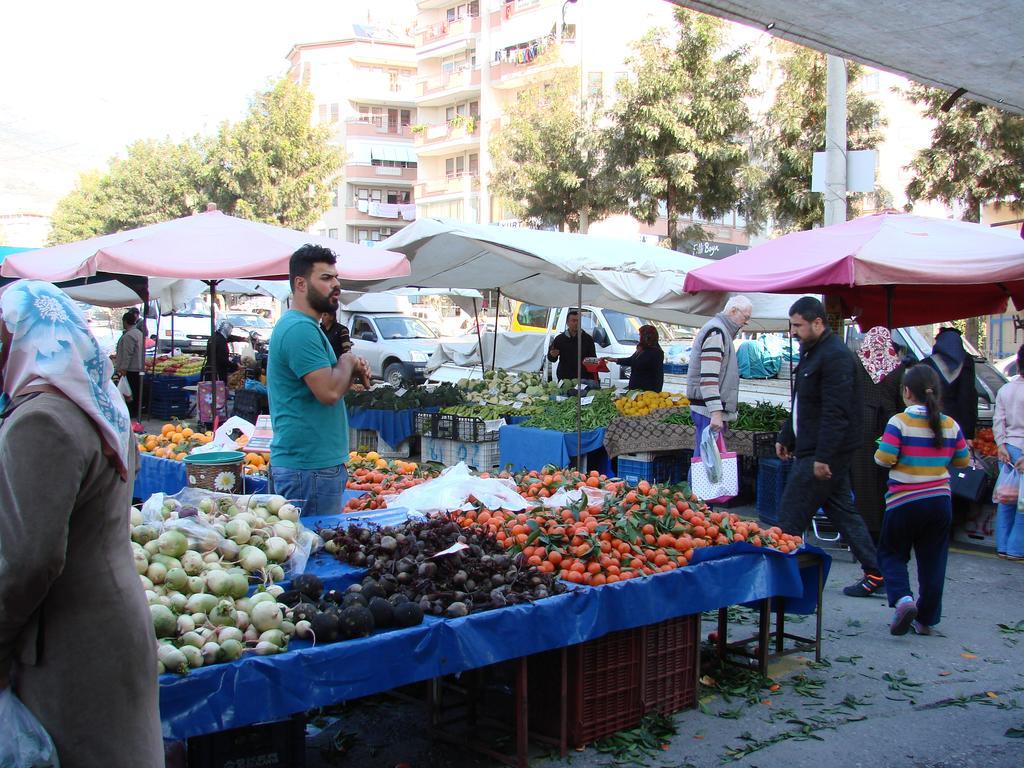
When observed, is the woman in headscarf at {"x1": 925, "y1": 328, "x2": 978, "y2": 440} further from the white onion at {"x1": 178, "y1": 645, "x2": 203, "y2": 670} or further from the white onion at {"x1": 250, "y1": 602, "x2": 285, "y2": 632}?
the white onion at {"x1": 178, "y1": 645, "x2": 203, "y2": 670}

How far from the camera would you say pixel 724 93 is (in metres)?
23.6

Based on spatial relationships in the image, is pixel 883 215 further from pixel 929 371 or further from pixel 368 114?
pixel 368 114

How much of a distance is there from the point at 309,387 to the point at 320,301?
417 millimetres

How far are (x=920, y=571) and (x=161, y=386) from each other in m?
14.2

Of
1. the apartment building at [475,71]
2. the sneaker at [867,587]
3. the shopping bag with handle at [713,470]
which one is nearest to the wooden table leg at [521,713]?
the sneaker at [867,587]

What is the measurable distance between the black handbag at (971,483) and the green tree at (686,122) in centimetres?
1648

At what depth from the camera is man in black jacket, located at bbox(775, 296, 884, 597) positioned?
6395 mm

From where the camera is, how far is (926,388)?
592cm

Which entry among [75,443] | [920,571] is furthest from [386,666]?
[920,571]

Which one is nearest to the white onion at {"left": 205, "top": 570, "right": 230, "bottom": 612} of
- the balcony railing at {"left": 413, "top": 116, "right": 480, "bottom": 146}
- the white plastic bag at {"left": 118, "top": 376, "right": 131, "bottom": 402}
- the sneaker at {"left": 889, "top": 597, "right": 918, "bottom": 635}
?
the sneaker at {"left": 889, "top": 597, "right": 918, "bottom": 635}

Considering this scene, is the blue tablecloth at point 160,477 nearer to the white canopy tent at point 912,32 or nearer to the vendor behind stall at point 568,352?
the white canopy tent at point 912,32

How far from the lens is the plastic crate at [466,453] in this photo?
10617mm

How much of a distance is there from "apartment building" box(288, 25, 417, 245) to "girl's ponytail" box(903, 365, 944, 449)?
54.0 metres

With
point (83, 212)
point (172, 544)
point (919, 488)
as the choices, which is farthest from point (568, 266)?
point (83, 212)
